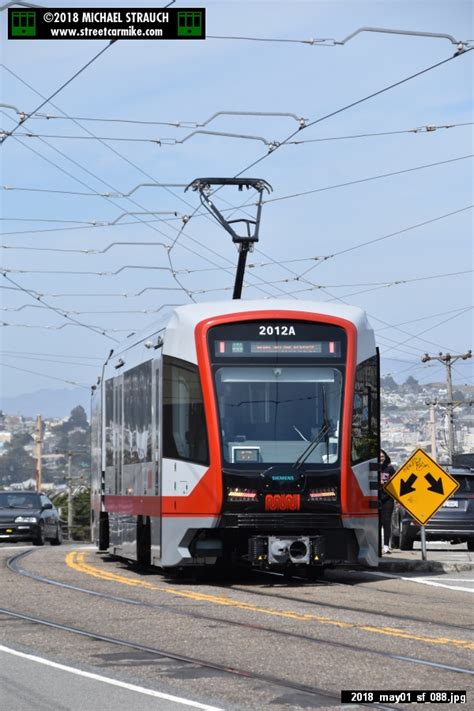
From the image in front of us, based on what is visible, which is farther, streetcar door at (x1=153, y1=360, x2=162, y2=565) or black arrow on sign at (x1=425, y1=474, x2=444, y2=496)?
black arrow on sign at (x1=425, y1=474, x2=444, y2=496)

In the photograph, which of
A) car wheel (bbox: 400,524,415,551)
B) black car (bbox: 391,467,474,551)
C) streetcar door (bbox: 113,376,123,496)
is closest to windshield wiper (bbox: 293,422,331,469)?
streetcar door (bbox: 113,376,123,496)

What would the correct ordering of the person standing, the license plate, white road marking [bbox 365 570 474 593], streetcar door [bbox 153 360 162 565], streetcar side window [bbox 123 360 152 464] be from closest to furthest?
white road marking [bbox 365 570 474 593]
the license plate
streetcar door [bbox 153 360 162 565]
streetcar side window [bbox 123 360 152 464]
the person standing

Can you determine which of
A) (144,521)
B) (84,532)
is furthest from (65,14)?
(84,532)

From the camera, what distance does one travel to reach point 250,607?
14.9m

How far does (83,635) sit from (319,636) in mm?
1955

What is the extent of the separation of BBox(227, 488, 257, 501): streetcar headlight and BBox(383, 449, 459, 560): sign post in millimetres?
4361

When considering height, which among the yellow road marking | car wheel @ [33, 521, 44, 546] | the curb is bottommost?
the yellow road marking

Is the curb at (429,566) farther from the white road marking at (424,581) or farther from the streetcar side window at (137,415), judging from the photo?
the streetcar side window at (137,415)

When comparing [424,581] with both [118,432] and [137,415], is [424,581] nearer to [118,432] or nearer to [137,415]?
[137,415]

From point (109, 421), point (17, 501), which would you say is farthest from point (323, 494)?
point (17, 501)

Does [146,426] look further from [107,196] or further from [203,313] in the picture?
[107,196]

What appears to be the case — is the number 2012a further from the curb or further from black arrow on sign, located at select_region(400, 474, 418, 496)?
the curb

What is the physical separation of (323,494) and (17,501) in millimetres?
19370

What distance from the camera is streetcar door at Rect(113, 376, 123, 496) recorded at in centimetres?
2262
